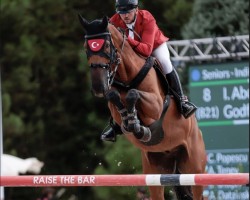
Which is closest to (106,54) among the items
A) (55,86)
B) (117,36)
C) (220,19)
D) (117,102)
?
(117,36)

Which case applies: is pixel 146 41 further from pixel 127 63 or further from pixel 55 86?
pixel 55 86

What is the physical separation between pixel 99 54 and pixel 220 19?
9139 millimetres

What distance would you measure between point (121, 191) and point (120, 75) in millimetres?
10791

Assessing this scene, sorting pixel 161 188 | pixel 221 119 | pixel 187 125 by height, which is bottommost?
pixel 221 119

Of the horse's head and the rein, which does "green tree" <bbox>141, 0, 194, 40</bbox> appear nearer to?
the rein

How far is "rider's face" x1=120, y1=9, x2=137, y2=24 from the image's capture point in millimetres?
8984

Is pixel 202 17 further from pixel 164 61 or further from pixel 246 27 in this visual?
pixel 164 61

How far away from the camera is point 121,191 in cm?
1952

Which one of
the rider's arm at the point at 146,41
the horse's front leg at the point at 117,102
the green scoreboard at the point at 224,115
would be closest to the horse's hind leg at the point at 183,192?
the horse's front leg at the point at 117,102

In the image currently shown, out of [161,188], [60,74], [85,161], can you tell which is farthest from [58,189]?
[161,188]

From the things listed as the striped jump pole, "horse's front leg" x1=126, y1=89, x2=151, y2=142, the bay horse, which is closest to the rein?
the bay horse

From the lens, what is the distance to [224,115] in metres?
15.5

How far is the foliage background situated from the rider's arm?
10711mm

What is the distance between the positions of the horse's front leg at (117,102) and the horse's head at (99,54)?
0.20 metres
